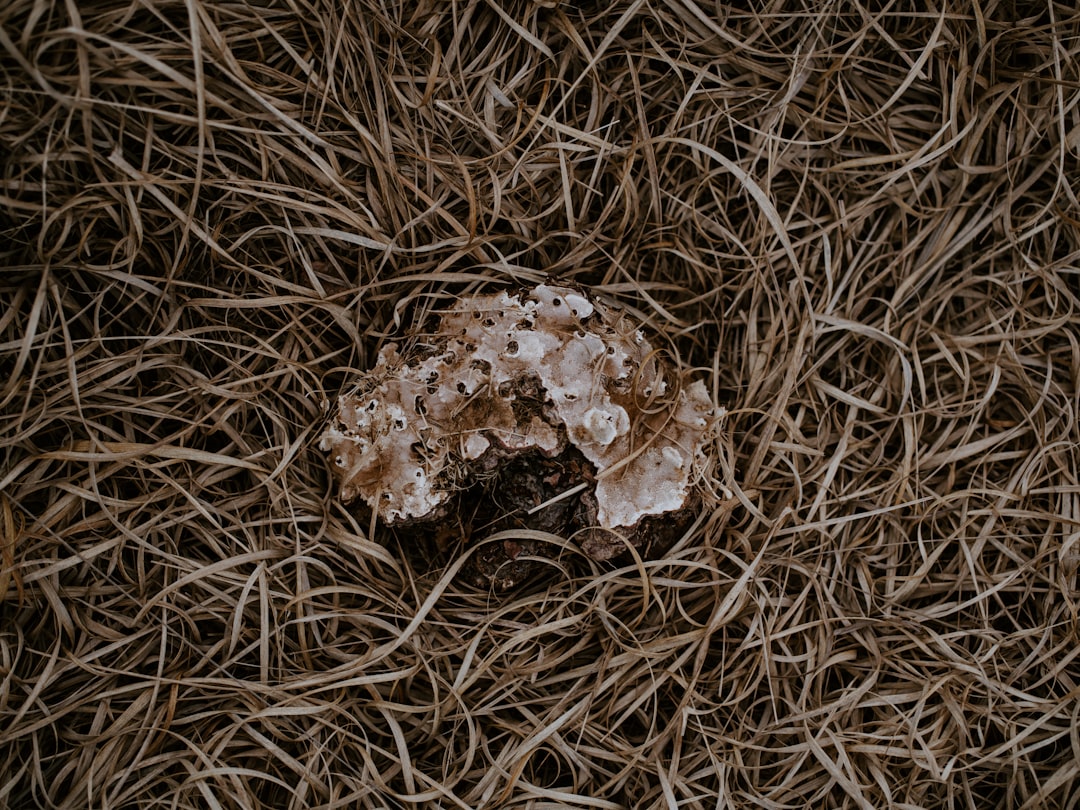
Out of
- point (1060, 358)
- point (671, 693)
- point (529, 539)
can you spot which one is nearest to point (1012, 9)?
point (1060, 358)

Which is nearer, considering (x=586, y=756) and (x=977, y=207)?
Answer: (x=586, y=756)

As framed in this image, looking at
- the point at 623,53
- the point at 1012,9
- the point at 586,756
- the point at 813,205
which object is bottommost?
the point at 586,756

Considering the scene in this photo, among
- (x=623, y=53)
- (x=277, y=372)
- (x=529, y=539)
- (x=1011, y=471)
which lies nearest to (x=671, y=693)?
(x=529, y=539)

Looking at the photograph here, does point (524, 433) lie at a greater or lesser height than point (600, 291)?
lesser

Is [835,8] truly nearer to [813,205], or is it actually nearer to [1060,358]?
[813,205]

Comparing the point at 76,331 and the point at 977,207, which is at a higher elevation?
the point at 977,207

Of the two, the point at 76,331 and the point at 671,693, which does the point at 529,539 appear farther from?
the point at 76,331

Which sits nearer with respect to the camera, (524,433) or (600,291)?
(524,433)
